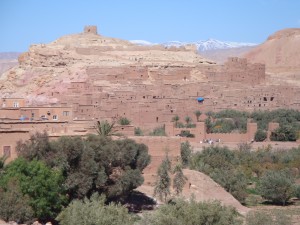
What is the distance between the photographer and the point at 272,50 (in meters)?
101

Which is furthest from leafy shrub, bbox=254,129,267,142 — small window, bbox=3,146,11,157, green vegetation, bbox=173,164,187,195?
small window, bbox=3,146,11,157

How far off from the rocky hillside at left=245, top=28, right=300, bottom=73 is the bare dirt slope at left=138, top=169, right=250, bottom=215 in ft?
210

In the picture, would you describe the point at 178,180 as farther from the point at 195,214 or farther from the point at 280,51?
the point at 280,51

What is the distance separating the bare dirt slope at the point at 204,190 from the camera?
21.0 metres

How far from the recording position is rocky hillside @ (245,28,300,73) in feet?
299

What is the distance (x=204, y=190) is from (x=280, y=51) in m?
79.1

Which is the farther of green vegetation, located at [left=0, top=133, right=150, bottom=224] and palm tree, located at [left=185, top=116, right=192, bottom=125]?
palm tree, located at [left=185, top=116, right=192, bottom=125]

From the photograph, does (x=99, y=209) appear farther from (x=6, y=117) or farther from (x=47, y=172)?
(x=6, y=117)

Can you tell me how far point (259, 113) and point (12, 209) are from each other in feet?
120

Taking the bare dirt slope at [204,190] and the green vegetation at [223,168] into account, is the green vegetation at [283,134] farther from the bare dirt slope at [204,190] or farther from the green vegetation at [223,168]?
the bare dirt slope at [204,190]

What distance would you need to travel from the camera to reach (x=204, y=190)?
21469 mm

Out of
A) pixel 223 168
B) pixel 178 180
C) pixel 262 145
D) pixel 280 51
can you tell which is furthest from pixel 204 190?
pixel 280 51

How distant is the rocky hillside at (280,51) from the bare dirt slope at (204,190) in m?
63.9

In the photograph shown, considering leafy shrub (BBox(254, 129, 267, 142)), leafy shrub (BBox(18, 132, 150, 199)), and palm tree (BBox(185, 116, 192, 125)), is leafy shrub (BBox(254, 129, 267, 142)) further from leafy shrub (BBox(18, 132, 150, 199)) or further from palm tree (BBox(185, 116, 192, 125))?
leafy shrub (BBox(18, 132, 150, 199))
